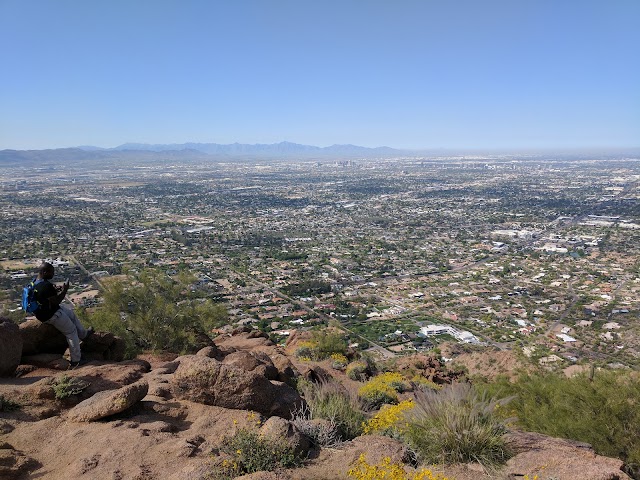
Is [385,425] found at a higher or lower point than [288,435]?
lower

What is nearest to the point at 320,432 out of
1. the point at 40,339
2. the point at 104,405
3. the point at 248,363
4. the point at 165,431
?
the point at 165,431

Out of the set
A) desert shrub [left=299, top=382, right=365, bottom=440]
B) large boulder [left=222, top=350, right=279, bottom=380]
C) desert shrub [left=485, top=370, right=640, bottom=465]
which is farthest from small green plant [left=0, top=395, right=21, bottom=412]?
desert shrub [left=485, top=370, right=640, bottom=465]

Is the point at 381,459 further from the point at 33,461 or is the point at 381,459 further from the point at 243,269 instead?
the point at 243,269

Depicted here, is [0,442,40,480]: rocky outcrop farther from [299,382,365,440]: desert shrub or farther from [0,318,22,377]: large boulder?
[299,382,365,440]: desert shrub

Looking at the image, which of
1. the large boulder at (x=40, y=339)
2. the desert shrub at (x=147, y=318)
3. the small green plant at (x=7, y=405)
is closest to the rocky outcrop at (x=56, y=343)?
the large boulder at (x=40, y=339)

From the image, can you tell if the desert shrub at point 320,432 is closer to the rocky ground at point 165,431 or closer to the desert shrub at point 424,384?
the rocky ground at point 165,431

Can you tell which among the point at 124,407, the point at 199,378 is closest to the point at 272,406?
the point at 199,378

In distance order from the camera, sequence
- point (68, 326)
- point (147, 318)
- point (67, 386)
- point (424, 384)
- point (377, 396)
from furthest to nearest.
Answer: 1. point (147, 318)
2. point (424, 384)
3. point (377, 396)
4. point (68, 326)
5. point (67, 386)

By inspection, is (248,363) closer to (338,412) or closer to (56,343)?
(338,412)
